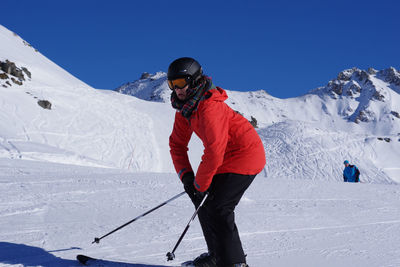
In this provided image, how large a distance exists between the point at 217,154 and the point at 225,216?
0.52 m

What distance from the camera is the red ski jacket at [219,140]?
2.58 m

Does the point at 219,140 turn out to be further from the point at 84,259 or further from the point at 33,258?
the point at 33,258

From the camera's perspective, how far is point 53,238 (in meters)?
3.84

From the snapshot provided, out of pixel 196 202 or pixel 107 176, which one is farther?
pixel 107 176

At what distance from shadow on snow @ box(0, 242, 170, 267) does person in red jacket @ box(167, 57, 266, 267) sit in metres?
0.91

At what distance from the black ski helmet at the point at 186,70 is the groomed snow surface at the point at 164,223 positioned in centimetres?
175

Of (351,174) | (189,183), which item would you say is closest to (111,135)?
(351,174)

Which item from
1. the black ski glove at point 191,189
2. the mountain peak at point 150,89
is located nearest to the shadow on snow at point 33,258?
the black ski glove at point 191,189

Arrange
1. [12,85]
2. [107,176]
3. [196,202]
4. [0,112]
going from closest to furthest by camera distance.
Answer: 1. [196,202]
2. [107,176]
3. [0,112]
4. [12,85]

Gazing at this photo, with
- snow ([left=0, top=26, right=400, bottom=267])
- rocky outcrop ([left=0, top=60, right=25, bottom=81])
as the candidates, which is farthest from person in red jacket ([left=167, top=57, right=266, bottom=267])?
rocky outcrop ([left=0, top=60, right=25, bottom=81])

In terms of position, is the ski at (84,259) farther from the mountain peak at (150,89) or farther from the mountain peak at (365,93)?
the mountain peak at (365,93)

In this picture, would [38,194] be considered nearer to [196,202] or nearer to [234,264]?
[196,202]

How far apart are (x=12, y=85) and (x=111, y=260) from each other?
84.0ft

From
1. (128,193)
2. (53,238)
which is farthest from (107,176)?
(53,238)
